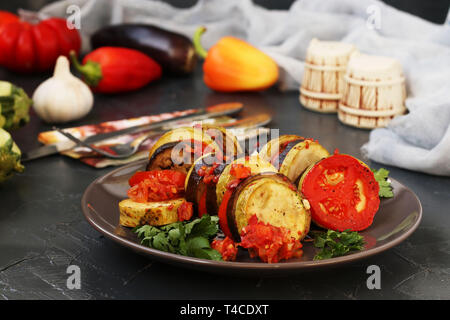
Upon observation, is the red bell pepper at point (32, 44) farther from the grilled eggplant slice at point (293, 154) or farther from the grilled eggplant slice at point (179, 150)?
the grilled eggplant slice at point (293, 154)

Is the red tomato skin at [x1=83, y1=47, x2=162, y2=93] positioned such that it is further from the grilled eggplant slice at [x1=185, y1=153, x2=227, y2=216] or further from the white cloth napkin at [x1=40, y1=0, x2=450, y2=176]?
the grilled eggplant slice at [x1=185, y1=153, x2=227, y2=216]

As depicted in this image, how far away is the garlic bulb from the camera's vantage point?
1.94 meters

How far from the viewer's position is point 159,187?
43.3 inches

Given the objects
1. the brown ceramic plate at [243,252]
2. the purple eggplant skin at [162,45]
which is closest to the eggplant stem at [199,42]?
the purple eggplant skin at [162,45]

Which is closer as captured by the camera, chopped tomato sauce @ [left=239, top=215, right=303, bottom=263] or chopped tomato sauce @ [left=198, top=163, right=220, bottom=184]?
chopped tomato sauce @ [left=239, top=215, right=303, bottom=263]

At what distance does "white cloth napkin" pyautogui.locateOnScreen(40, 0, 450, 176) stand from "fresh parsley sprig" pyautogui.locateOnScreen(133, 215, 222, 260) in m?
0.76

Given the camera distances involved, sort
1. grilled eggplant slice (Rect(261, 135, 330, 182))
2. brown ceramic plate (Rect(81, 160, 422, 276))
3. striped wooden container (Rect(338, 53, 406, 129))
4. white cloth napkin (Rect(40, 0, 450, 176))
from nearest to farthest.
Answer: brown ceramic plate (Rect(81, 160, 422, 276)), grilled eggplant slice (Rect(261, 135, 330, 182)), white cloth napkin (Rect(40, 0, 450, 176)), striped wooden container (Rect(338, 53, 406, 129))

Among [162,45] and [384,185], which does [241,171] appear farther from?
[162,45]

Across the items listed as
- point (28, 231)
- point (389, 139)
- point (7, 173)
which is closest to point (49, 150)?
point (7, 173)

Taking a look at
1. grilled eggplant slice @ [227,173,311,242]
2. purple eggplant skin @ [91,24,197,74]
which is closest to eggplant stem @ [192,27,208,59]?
purple eggplant skin @ [91,24,197,74]

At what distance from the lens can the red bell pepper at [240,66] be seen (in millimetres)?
2266

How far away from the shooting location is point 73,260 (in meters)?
1.15

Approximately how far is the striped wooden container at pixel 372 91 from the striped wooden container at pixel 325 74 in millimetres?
88

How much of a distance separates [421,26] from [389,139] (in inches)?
25.6
